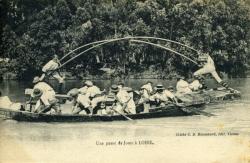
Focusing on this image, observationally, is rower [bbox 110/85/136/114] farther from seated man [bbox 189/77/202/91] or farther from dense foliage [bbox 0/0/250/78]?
seated man [bbox 189/77/202/91]

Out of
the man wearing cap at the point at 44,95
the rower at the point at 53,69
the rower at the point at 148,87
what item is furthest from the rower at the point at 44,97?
the rower at the point at 148,87

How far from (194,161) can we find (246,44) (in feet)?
4.64

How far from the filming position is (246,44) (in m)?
4.58

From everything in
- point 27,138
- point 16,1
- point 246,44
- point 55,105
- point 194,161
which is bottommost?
point 194,161

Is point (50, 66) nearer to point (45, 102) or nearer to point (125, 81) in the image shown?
point (45, 102)

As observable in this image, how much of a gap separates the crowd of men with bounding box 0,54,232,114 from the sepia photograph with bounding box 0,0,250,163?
1 cm

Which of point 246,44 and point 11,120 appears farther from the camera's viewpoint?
point 246,44

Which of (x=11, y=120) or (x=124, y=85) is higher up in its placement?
(x=124, y=85)

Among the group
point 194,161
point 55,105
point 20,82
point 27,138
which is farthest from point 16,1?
point 194,161

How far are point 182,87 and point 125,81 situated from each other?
2.05 ft

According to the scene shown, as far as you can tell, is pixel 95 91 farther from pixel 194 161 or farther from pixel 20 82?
pixel 194 161

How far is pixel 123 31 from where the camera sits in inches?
178

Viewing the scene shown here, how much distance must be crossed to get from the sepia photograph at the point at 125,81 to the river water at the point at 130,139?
0.03 ft

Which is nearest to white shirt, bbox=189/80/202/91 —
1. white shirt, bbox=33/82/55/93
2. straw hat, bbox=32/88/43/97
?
white shirt, bbox=33/82/55/93
